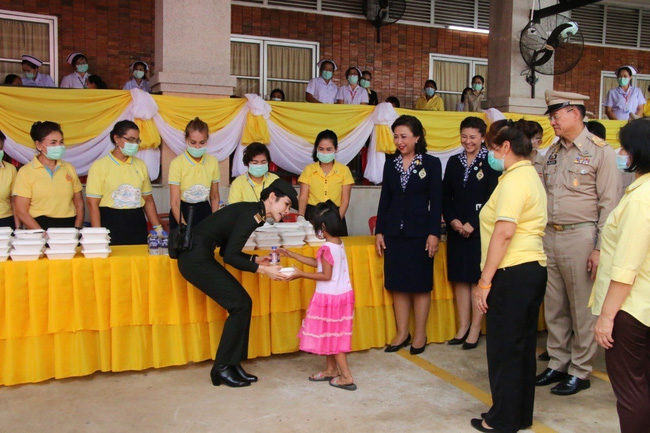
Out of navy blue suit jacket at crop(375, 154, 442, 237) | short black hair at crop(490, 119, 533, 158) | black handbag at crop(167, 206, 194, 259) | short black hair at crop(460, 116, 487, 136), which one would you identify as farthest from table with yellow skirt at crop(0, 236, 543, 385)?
short black hair at crop(490, 119, 533, 158)

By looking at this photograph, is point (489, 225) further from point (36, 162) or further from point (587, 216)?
point (36, 162)

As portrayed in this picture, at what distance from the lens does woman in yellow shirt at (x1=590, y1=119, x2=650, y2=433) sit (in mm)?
2361

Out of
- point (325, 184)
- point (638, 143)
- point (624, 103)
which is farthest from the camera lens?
point (624, 103)

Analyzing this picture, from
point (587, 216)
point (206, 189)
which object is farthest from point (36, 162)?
point (587, 216)

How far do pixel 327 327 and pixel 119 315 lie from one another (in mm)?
1304

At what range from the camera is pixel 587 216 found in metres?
3.64

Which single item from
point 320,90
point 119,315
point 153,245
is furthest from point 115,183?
point 320,90

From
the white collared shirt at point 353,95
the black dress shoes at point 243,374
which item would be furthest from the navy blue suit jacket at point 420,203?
the white collared shirt at point 353,95

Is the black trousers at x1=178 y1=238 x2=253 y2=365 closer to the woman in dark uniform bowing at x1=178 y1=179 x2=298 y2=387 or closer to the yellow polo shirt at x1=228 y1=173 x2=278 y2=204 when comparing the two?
the woman in dark uniform bowing at x1=178 y1=179 x2=298 y2=387

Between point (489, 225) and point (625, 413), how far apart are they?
1.03m

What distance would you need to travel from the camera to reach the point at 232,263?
3521 mm

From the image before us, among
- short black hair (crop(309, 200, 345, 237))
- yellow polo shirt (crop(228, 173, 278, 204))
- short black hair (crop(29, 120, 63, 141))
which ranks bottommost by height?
short black hair (crop(309, 200, 345, 237))

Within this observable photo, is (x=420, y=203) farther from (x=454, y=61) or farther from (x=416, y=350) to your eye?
(x=454, y=61)

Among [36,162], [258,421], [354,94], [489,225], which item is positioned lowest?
[258,421]
